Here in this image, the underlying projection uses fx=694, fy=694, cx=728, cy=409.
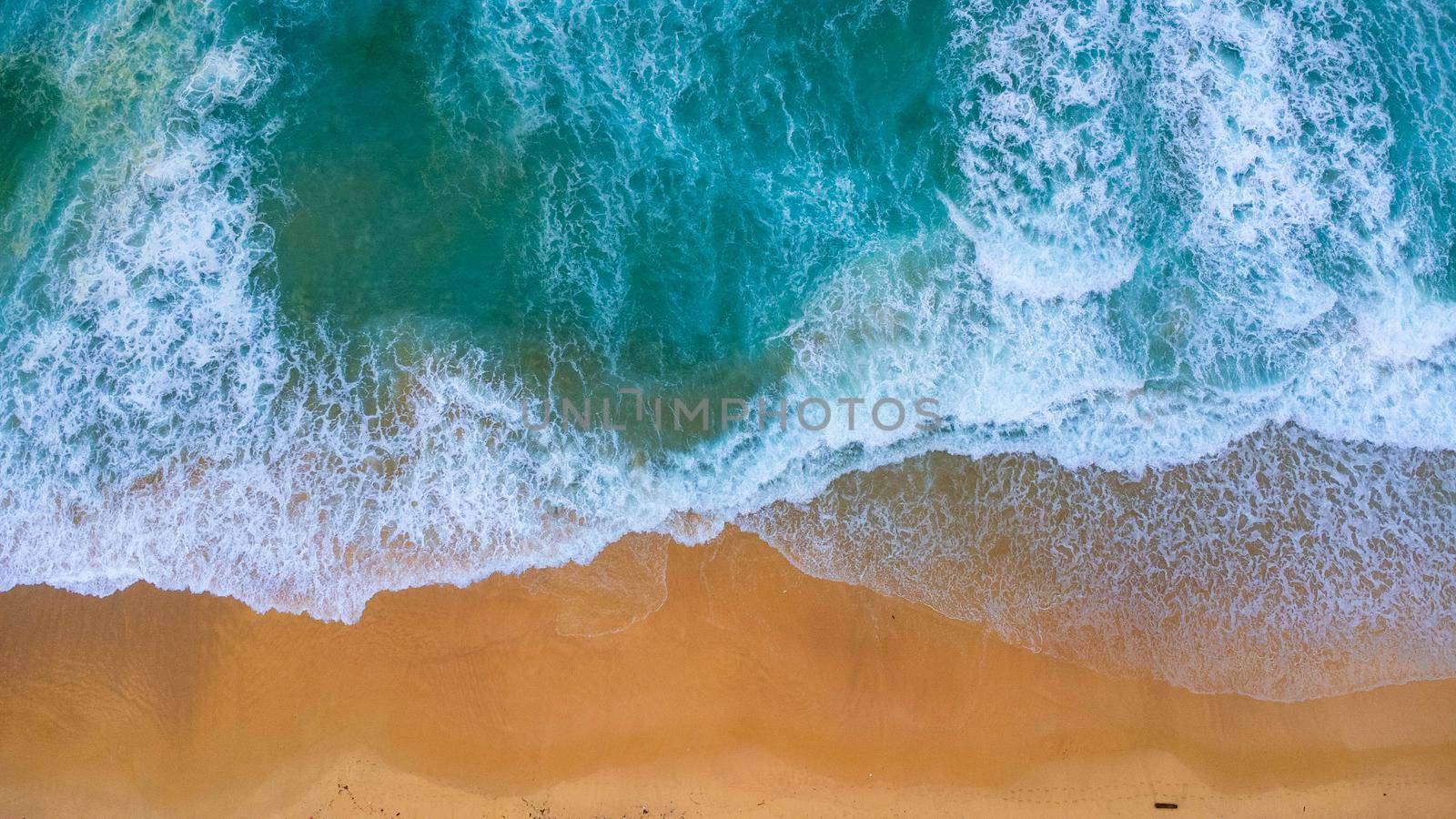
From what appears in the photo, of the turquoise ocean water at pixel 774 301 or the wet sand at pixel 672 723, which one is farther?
the turquoise ocean water at pixel 774 301

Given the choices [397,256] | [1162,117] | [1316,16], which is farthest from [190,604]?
[1316,16]

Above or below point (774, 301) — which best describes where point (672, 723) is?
below

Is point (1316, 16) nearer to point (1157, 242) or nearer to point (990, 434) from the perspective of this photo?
point (1157, 242)

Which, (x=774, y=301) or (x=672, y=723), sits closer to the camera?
(x=672, y=723)

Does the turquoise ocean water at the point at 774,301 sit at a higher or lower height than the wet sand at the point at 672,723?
higher
